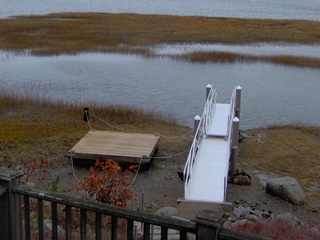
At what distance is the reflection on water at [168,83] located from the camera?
21291 millimetres

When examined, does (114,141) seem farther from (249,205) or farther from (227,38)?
(227,38)

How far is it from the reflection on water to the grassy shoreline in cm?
211

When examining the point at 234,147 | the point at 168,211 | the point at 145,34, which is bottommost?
the point at 168,211

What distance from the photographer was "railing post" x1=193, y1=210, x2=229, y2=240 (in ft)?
11.5

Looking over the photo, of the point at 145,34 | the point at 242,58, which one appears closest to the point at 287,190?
the point at 242,58

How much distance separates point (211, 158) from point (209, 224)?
8.00 meters

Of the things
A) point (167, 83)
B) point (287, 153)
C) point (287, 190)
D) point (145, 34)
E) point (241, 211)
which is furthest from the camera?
point (145, 34)

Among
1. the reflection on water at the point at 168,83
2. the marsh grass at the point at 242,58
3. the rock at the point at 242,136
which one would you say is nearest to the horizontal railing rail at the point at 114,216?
the rock at the point at 242,136

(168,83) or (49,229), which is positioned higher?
(49,229)

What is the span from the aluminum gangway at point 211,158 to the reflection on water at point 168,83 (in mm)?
5356

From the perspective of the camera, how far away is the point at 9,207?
442 centimetres

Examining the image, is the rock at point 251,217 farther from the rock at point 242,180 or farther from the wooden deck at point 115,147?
the wooden deck at point 115,147

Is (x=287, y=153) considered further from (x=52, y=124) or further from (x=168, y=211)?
(x=52, y=124)

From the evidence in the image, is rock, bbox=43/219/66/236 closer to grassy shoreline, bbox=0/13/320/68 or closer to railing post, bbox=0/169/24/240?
railing post, bbox=0/169/24/240
